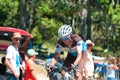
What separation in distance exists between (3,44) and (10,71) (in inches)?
99.5

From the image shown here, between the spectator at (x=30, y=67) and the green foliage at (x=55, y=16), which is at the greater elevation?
the spectator at (x=30, y=67)

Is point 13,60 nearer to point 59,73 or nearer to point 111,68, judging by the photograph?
point 59,73

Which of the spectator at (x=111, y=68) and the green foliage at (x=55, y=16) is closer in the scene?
the spectator at (x=111, y=68)

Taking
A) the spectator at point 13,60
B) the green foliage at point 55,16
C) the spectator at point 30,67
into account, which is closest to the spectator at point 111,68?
the spectator at point 30,67

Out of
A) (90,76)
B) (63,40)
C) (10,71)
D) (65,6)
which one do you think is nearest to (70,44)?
(63,40)

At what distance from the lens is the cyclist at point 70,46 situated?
9500 mm

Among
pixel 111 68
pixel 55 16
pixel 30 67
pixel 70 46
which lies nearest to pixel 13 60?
pixel 70 46

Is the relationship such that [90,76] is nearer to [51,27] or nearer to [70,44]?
[70,44]

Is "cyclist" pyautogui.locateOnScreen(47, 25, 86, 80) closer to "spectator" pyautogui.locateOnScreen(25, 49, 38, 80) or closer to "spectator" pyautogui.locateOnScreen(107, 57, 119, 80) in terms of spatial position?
"spectator" pyautogui.locateOnScreen(25, 49, 38, 80)

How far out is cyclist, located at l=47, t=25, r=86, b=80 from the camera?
374 inches

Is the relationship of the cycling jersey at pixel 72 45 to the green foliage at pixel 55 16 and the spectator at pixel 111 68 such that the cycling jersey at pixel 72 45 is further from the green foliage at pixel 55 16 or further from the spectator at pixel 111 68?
the green foliage at pixel 55 16

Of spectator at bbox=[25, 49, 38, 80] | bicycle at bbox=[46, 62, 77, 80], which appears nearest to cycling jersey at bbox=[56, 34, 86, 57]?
bicycle at bbox=[46, 62, 77, 80]

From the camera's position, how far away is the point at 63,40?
9.56 metres

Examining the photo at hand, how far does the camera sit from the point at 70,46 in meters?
9.63
